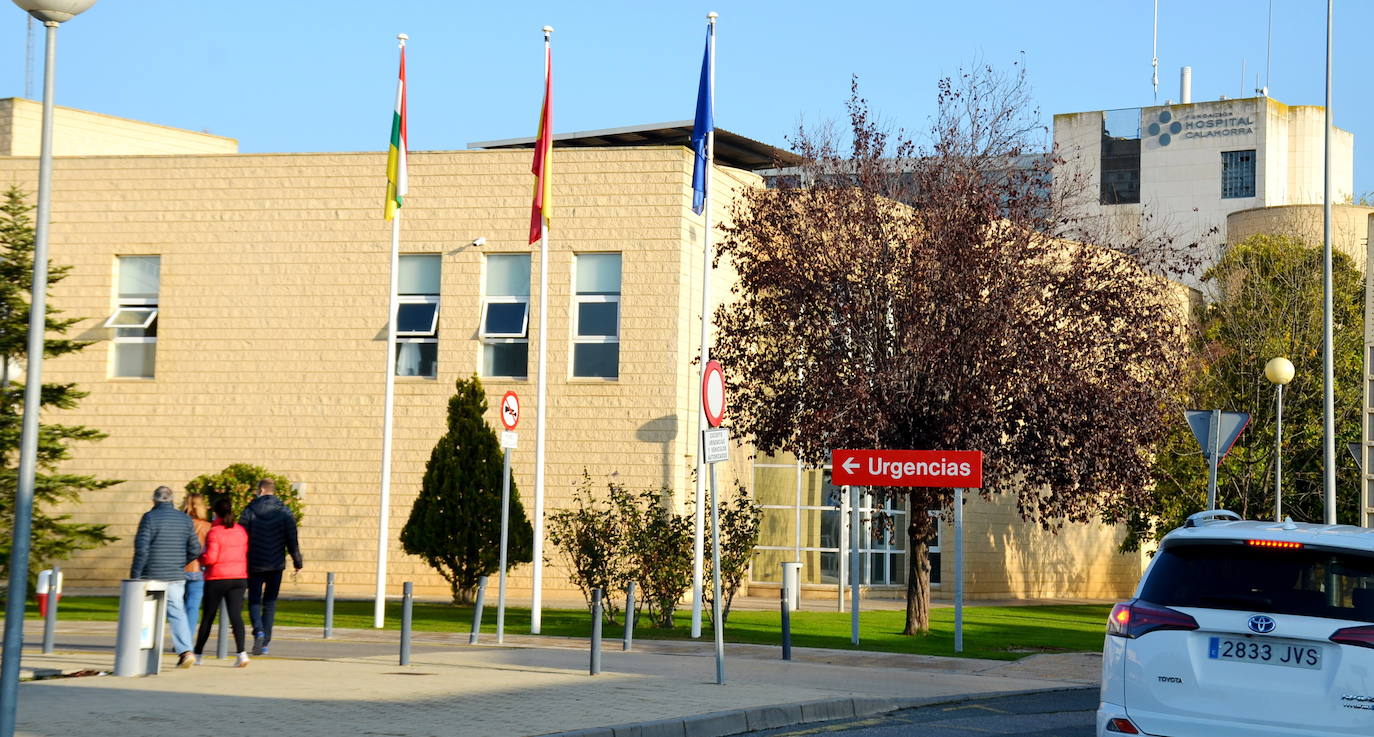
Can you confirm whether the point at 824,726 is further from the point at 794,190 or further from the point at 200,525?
the point at 794,190

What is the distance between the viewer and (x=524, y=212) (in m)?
29.6

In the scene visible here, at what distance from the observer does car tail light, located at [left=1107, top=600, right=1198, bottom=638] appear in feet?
25.8

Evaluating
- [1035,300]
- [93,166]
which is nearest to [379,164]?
[93,166]

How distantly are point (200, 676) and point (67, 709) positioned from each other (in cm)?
301

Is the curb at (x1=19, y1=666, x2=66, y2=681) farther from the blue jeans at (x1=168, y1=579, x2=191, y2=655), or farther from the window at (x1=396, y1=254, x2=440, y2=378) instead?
the window at (x1=396, y1=254, x2=440, y2=378)

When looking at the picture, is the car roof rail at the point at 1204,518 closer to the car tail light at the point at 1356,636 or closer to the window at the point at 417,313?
the car tail light at the point at 1356,636

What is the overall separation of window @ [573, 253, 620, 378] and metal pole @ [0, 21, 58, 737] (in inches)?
785

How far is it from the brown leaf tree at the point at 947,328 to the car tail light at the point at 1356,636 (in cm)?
1349

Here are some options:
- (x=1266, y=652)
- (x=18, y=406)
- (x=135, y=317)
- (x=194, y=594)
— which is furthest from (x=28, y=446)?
(x=135, y=317)

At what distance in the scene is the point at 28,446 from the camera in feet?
29.8

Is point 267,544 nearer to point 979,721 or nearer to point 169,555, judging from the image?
point 169,555

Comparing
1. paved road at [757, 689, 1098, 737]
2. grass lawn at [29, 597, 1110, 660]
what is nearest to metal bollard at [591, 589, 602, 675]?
paved road at [757, 689, 1098, 737]

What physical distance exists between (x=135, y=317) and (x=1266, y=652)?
27.5m

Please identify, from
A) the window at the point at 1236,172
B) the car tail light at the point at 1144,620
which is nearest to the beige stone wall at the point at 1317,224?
the window at the point at 1236,172
